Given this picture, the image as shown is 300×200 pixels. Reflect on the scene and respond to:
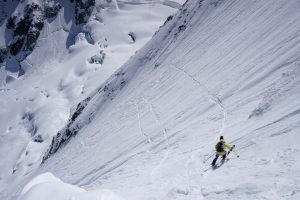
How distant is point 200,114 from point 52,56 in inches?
3253

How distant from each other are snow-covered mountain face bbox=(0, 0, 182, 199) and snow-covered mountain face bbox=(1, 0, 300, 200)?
2585 centimetres

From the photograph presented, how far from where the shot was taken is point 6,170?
3123 inches

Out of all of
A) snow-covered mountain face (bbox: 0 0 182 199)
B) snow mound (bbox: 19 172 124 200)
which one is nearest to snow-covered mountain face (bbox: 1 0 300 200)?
snow mound (bbox: 19 172 124 200)

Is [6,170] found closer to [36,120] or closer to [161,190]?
[36,120]

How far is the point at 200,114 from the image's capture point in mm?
29734

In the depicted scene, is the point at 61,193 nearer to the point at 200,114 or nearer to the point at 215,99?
the point at 200,114

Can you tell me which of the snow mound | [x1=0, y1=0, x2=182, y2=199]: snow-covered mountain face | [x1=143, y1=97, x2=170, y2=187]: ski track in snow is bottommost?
[x1=0, y1=0, x2=182, y2=199]: snow-covered mountain face

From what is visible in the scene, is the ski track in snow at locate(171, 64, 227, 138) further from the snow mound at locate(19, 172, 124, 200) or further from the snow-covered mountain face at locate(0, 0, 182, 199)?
the snow-covered mountain face at locate(0, 0, 182, 199)

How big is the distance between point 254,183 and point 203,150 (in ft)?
25.3

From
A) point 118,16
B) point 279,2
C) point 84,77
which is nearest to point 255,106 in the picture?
point 279,2

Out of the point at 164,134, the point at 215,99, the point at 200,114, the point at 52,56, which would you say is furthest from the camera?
the point at 52,56

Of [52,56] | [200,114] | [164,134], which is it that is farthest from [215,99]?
[52,56]

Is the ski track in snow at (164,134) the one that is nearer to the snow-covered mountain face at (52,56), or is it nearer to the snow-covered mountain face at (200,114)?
the snow-covered mountain face at (200,114)

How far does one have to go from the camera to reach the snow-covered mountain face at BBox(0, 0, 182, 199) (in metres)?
84.7
